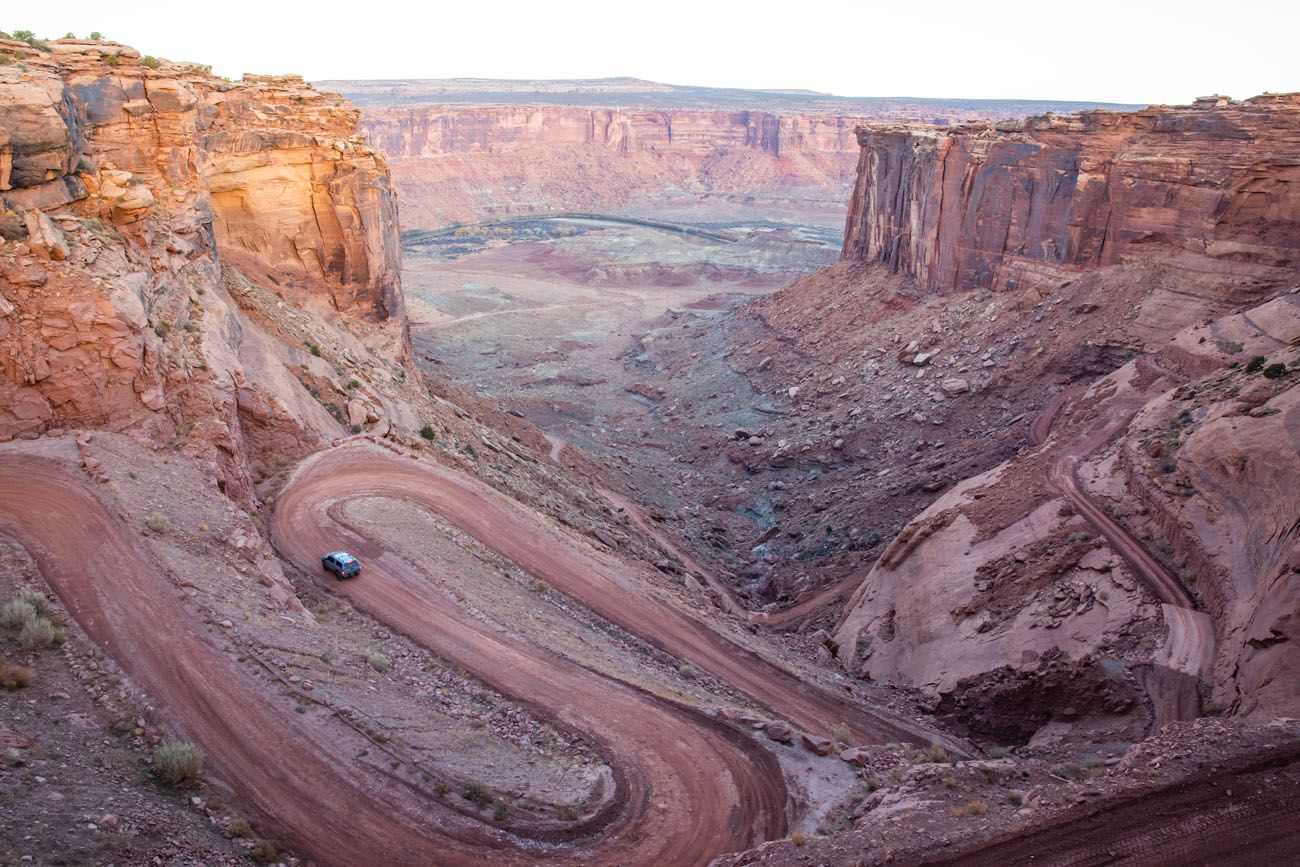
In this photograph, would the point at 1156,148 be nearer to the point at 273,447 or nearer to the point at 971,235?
the point at 971,235

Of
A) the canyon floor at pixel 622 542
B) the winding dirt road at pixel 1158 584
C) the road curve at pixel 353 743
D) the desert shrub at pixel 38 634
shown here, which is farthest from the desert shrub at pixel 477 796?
the winding dirt road at pixel 1158 584

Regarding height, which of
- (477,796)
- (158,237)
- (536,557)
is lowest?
(536,557)

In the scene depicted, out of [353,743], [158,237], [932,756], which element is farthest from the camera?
[158,237]

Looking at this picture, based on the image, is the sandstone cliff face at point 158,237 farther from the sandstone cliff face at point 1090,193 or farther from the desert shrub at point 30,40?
the sandstone cliff face at point 1090,193

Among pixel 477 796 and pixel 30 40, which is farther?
pixel 30 40

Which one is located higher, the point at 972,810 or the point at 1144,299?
the point at 1144,299

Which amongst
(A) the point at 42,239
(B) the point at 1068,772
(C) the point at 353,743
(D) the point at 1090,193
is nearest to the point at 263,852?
(C) the point at 353,743

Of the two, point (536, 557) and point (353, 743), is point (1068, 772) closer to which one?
point (353, 743)

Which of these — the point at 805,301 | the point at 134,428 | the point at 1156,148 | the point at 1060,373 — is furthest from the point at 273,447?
the point at 805,301
